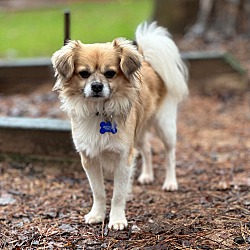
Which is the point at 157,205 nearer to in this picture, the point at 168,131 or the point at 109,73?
the point at 168,131

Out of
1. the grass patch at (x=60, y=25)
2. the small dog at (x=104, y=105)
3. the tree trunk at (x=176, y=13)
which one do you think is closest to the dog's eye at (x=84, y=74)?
the small dog at (x=104, y=105)

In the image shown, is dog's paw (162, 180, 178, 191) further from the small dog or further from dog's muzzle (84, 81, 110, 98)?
dog's muzzle (84, 81, 110, 98)

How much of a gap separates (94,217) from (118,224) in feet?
0.79

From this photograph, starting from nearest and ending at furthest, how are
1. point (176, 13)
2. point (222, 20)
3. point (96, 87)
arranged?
point (96, 87) → point (222, 20) → point (176, 13)

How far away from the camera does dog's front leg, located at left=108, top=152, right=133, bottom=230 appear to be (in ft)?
12.7

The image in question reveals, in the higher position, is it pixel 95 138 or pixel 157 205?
pixel 95 138

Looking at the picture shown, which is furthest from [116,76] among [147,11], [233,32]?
A: [147,11]

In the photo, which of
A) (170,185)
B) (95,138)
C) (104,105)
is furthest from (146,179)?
(104,105)

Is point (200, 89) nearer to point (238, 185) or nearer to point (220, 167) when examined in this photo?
point (220, 167)

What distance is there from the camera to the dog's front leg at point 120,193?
388 cm

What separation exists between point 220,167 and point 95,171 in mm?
1802

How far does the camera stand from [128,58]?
3.67 meters

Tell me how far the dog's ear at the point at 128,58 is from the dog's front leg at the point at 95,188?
0.76 meters

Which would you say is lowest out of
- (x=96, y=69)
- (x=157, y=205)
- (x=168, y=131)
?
(x=157, y=205)
